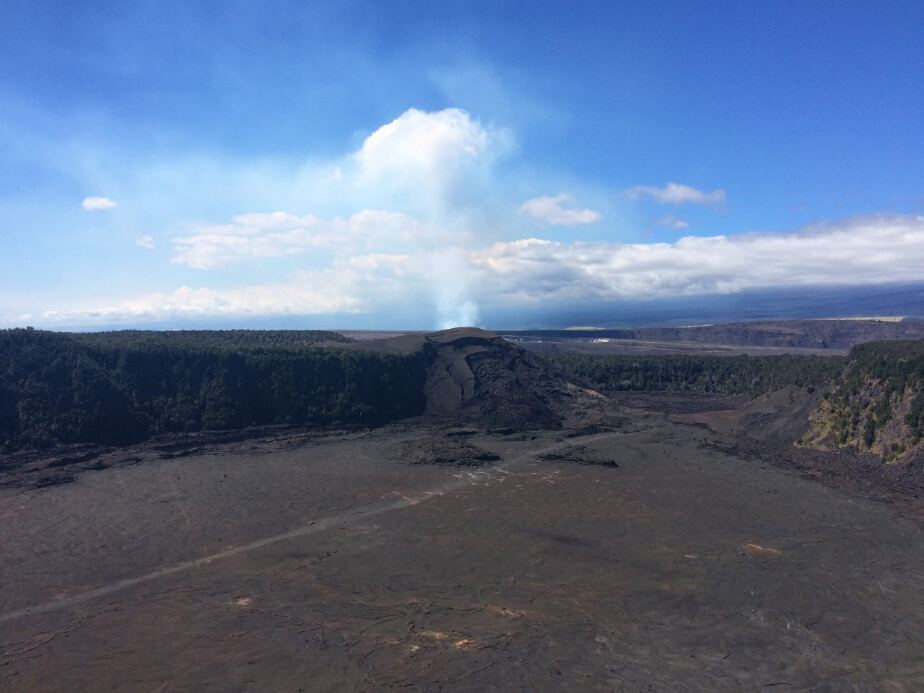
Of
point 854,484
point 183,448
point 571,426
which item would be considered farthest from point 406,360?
point 854,484

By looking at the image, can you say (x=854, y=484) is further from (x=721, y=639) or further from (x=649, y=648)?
(x=649, y=648)

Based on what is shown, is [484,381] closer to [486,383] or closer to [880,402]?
[486,383]

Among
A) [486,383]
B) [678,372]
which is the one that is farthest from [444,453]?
[678,372]

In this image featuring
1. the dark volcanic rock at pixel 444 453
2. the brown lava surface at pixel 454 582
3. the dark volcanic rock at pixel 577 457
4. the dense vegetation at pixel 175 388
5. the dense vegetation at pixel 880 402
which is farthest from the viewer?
the dense vegetation at pixel 175 388

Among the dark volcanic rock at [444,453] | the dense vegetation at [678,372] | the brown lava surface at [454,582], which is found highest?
the dense vegetation at [678,372]

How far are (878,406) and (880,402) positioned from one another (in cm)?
26

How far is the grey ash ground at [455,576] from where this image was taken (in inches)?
492

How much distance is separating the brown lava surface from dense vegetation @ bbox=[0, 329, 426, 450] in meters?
6.31

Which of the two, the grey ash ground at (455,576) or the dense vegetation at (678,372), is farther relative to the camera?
the dense vegetation at (678,372)

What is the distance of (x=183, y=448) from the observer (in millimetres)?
31547

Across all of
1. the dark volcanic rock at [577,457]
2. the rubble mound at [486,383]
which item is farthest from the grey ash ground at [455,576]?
the rubble mound at [486,383]

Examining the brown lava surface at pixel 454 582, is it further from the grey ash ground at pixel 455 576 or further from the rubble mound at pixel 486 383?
the rubble mound at pixel 486 383

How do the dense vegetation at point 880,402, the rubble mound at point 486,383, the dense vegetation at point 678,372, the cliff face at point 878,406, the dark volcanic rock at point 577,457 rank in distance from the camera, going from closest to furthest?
the cliff face at point 878,406
the dense vegetation at point 880,402
the dark volcanic rock at point 577,457
the rubble mound at point 486,383
the dense vegetation at point 678,372

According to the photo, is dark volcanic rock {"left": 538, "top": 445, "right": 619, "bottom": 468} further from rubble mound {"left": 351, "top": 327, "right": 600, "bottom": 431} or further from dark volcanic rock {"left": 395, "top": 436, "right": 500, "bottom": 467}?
rubble mound {"left": 351, "top": 327, "right": 600, "bottom": 431}
